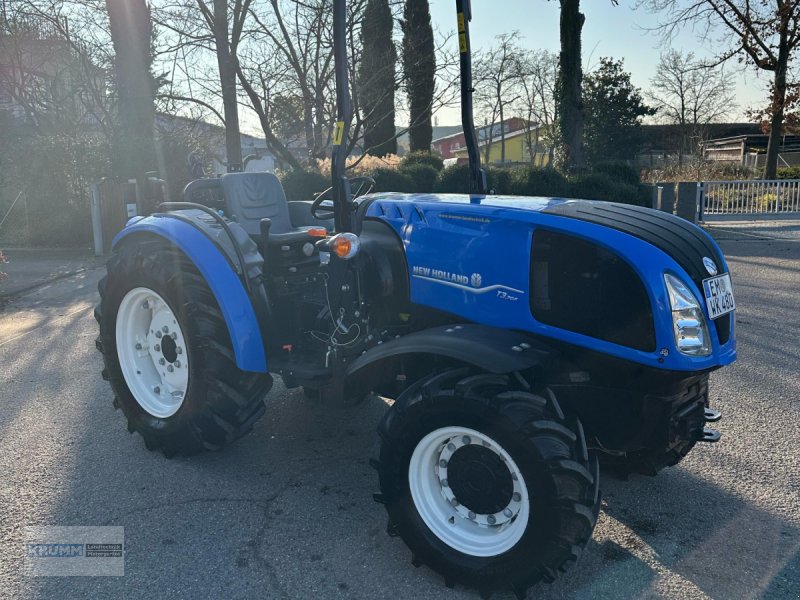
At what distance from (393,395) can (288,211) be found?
6.05 feet

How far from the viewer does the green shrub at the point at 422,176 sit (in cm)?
1519

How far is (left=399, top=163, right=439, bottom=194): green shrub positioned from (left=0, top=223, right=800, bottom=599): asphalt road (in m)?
10.8

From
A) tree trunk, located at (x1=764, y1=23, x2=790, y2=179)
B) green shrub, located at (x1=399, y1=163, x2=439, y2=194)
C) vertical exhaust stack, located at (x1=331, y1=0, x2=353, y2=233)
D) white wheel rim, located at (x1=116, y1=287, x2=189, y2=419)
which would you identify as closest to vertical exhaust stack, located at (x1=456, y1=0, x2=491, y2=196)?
vertical exhaust stack, located at (x1=331, y1=0, x2=353, y2=233)

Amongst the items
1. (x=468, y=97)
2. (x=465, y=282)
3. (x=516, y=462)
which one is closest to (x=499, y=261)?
(x=465, y=282)

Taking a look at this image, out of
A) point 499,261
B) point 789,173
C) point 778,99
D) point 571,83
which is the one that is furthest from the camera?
point 789,173

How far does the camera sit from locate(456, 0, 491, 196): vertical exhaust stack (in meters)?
3.38

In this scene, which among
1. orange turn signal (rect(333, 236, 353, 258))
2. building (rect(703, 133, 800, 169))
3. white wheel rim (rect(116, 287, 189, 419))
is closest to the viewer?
orange turn signal (rect(333, 236, 353, 258))

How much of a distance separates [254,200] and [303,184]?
10067mm

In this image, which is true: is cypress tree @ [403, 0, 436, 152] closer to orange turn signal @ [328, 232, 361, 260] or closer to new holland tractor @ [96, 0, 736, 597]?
new holland tractor @ [96, 0, 736, 597]

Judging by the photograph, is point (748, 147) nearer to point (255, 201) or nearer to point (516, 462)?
point (255, 201)

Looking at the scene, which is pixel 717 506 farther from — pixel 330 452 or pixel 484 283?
pixel 330 452

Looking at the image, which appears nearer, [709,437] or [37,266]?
[709,437]

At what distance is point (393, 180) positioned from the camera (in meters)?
14.9

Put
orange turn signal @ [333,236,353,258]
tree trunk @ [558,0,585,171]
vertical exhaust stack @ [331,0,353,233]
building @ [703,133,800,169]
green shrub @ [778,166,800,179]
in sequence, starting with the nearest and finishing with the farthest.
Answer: orange turn signal @ [333,236,353,258], vertical exhaust stack @ [331,0,353,233], tree trunk @ [558,0,585,171], green shrub @ [778,166,800,179], building @ [703,133,800,169]
